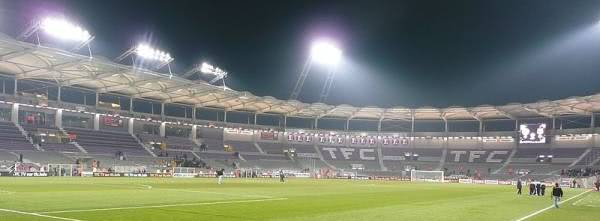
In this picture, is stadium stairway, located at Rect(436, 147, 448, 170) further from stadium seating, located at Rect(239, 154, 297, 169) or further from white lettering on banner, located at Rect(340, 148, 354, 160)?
stadium seating, located at Rect(239, 154, 297, 169)

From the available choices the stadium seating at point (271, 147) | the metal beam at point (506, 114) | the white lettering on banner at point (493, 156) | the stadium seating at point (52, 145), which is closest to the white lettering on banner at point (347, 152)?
the stadium seating at point (271, 147)

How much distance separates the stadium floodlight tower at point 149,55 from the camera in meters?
62.2

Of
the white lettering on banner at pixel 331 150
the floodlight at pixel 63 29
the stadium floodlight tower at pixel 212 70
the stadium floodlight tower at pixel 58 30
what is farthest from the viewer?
the white lettering on banner at pixel 331 150

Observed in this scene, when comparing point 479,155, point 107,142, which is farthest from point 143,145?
point 479,155

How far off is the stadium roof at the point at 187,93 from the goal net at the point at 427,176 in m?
12.9

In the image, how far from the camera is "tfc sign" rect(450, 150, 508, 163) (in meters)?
99.5

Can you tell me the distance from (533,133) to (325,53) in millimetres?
34019

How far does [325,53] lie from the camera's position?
80.2 m

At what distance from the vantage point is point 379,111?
339 ft

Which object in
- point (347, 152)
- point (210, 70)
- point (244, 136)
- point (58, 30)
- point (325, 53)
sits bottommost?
point (347, 152)

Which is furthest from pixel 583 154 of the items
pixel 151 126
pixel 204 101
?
pixel 151 126

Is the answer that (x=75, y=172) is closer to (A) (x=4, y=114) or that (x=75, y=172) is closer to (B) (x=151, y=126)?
(A) (x=4, y=114)

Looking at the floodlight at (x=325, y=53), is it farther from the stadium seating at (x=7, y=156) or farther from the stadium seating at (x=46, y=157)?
the stadium seating at (x=7, y=156)

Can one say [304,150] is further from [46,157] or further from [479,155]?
[46,157]
